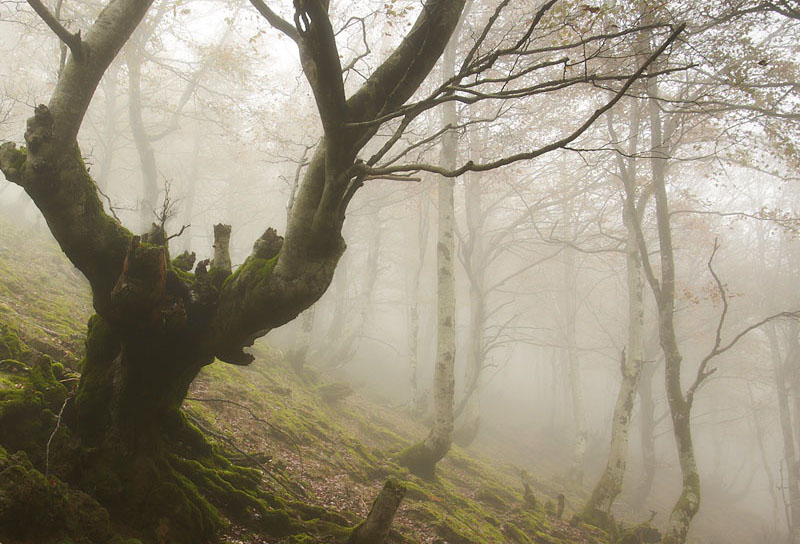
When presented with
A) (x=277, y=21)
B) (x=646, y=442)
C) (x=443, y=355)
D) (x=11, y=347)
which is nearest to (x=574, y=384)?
(x=646, y=442)

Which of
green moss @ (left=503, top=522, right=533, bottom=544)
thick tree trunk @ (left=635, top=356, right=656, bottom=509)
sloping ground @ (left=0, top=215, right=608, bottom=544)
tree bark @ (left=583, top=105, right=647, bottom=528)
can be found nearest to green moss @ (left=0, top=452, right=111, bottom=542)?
sloping ground @ (left=0, top=215, right=608, bottom=544)

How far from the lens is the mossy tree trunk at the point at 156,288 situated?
3408 millimetres

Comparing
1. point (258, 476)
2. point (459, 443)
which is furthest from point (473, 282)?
point (258, 476)

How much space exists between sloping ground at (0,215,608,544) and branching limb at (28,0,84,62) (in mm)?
3333

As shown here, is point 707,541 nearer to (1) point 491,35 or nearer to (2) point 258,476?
(2) point 258,476

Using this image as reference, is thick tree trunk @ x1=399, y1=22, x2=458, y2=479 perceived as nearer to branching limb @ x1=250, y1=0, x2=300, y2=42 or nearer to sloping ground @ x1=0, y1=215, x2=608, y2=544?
sloping ground @ x1=0, y1=215, x2=608, y2=544

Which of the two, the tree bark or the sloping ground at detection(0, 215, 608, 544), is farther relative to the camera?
the tree bark

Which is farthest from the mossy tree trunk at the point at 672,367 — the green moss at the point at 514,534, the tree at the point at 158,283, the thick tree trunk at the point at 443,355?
the tree at the point at 158,283

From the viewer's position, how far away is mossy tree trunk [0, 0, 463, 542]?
3408mm

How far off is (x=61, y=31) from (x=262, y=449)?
5.98 m

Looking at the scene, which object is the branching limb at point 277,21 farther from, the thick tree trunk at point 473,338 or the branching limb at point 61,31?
the thick tree trunk at point 473,338

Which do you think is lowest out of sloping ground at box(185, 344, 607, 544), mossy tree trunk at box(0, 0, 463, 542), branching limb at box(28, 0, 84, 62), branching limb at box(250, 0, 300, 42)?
sloping ground at box(185, 344, 607, 544)

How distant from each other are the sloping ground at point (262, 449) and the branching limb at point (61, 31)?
3333 mm

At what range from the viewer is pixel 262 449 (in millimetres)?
6555
